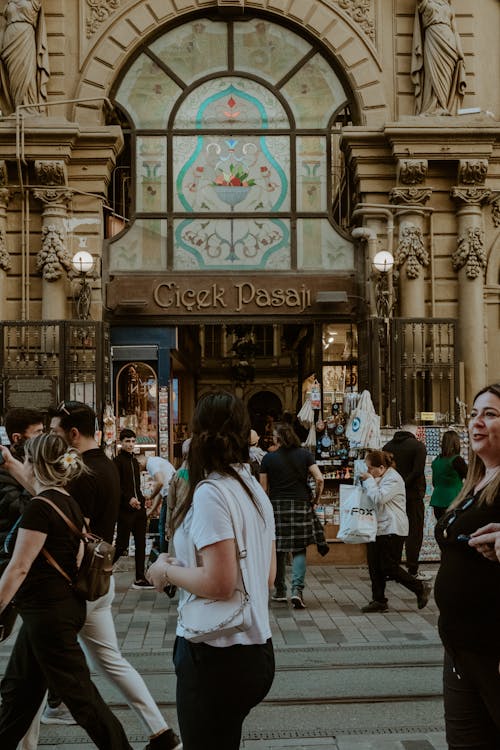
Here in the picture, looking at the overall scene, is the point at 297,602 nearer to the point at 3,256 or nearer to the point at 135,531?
the point at 135,531

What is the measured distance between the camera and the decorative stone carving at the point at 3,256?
15.9 metres

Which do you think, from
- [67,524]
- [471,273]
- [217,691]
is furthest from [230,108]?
[217,691]

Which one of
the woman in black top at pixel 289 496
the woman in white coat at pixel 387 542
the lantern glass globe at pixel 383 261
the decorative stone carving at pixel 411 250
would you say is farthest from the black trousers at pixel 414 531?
the decorative stone carving at pixel 411 250

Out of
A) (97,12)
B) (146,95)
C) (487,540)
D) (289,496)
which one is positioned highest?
(97,12)

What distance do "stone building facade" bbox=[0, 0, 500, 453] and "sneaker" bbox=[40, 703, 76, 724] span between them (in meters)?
9.08

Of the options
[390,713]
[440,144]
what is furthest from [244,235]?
[390,713]

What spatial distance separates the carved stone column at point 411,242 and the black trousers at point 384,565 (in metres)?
6.31

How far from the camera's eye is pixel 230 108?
55.0 feet

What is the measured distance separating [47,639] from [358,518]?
5.85m

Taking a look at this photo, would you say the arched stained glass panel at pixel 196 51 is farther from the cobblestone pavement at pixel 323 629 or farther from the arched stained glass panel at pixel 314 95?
the cobblestone pavement at pixel 323 629

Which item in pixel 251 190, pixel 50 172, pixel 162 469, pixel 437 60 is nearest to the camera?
pixel 162 469

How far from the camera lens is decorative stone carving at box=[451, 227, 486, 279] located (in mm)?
16031

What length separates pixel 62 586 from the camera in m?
5.04

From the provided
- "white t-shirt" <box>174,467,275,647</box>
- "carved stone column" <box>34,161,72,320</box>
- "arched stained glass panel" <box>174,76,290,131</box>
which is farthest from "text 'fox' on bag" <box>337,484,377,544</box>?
"arched stained glass panel" <box>174,76,290,131</box>
